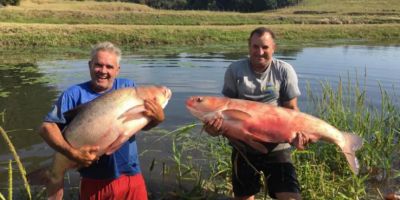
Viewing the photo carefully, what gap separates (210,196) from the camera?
5.22 metres

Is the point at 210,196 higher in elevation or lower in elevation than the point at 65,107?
lower

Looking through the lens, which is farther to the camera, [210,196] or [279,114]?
[210,196]

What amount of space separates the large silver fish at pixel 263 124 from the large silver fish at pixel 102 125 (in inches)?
21.9

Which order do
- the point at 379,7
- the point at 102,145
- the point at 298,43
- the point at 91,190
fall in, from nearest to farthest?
the point at 102,145, the point at 91,190, the point at 298,43, the point at 379,7

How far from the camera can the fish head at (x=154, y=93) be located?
3367 millimetres

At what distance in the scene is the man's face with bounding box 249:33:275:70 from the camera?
3.92 m

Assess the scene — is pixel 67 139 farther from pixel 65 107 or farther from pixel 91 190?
pixel 91 190

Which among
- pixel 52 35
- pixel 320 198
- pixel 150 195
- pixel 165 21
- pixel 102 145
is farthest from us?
pixel 165 21

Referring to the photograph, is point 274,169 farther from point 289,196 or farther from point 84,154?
point 84,154

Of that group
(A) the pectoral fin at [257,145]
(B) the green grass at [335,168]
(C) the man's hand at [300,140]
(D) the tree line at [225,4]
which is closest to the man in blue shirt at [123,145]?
(A) the pectoral fin at [257,145]

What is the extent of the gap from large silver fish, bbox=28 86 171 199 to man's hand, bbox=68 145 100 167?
0.03 m

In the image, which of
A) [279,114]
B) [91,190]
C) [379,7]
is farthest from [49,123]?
[379,7]

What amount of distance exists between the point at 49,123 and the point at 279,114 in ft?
6.12

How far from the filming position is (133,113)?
10.9 feet
